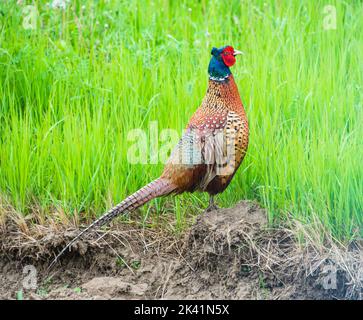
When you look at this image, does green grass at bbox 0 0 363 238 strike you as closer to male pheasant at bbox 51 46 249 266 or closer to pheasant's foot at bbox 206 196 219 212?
pheasant's foot at bbox 206 196 219 212

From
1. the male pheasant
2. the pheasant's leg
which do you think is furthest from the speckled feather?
the pheasant's leg

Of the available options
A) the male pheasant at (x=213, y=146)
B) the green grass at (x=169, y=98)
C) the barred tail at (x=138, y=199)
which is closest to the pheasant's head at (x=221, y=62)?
the male pheasant at (x=213, y=146)

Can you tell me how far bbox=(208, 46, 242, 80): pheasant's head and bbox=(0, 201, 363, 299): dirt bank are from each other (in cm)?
75

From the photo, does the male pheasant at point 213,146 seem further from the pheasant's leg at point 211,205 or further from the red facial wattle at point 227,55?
the pheasant's leg at point 211,205

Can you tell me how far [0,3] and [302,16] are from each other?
2410 mm

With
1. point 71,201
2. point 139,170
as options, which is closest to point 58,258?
point 71,201

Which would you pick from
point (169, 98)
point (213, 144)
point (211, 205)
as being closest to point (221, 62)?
point (213, 144)

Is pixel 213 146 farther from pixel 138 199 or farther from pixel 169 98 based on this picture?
pixel 169 98

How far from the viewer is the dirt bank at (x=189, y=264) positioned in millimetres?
3871

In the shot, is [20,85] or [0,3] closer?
[20,85]

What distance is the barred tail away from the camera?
3.98 meters

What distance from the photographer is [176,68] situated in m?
5.25
